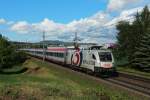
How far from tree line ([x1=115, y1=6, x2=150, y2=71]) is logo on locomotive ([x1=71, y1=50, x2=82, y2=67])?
9130 millimetres

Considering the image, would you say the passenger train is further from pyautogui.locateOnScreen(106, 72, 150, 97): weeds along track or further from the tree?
the tree

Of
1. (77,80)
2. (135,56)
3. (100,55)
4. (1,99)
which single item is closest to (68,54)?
(135,56)

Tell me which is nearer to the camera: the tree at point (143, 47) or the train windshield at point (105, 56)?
the train windshield at point (105, 56)

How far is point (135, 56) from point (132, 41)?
487cm

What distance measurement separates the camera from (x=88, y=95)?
22.9 metres

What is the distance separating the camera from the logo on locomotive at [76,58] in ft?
167

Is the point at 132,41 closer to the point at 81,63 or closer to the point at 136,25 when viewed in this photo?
the point at 136,25

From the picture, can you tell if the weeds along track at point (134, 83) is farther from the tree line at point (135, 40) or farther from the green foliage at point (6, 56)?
the green foliage at point (6, 56)

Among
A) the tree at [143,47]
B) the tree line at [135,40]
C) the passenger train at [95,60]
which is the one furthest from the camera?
the tree line at [135,40]

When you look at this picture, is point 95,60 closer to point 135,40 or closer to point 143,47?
point 143,47

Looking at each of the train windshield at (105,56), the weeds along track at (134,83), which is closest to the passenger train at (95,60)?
the train windshield at (105,56)

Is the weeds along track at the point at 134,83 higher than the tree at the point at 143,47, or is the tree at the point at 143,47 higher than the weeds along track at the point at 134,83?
the tree at the point at 143,47

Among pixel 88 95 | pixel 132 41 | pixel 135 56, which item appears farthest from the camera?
pixel 132 41

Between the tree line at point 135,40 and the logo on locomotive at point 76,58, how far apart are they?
30.0 ft
